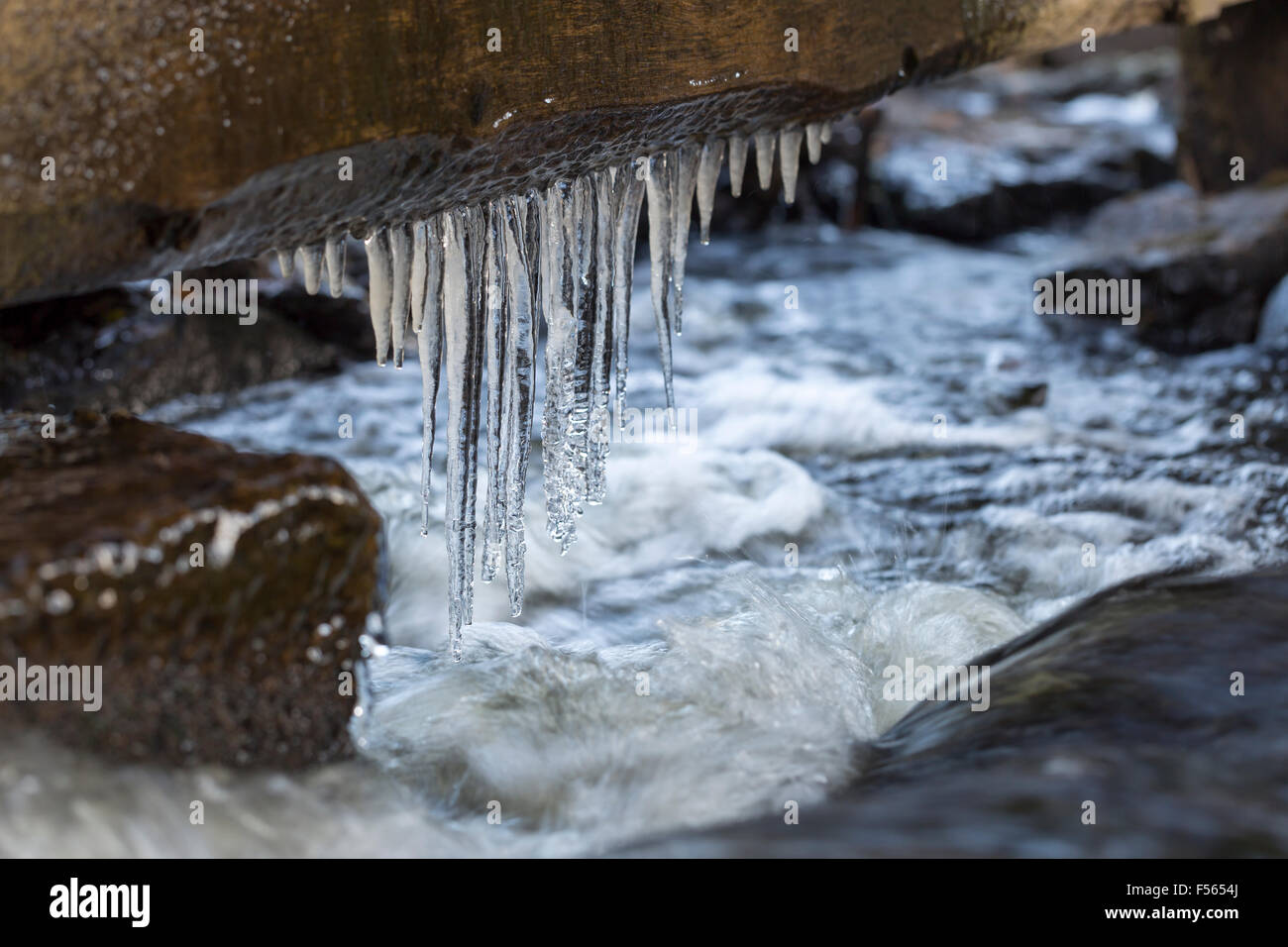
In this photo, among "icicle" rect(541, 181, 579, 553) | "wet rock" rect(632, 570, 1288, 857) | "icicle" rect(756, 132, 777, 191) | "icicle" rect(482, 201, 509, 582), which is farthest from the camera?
"icicle" rect(756, 132, 777, 191)

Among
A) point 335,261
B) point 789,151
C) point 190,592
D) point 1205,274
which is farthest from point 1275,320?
point 190,592

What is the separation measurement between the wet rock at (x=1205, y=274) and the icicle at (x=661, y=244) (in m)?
4.68

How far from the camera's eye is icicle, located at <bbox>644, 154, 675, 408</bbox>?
4.51 metres

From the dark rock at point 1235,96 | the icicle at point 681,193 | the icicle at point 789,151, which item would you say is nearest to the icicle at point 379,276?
the icicle at point 681,193

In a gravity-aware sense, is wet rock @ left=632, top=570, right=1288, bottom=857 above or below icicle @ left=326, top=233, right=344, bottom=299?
below

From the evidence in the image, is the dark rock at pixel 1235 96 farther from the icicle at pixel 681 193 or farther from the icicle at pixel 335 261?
the icicle at pixel 335 261

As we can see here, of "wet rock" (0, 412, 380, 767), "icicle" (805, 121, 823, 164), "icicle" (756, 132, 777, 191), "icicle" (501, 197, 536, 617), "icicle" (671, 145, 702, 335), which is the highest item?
"icicle" (805, 121, 823, 164)

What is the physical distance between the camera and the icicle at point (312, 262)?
3745mm

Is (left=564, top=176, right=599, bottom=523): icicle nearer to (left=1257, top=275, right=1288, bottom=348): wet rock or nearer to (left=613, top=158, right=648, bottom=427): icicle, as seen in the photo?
(left=613, top=158, right=648, bottom=427): icicle

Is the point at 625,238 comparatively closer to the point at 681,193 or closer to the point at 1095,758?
the point at 681,193

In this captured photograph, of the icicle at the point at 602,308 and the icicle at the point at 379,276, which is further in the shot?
the icicle at the point at 602,308

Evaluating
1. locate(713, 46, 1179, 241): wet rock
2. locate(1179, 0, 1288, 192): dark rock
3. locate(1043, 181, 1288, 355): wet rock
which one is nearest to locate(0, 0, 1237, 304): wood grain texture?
locate(1043, 181, 1288, 355): wet rock

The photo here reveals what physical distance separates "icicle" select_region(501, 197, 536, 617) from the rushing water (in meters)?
0.47
